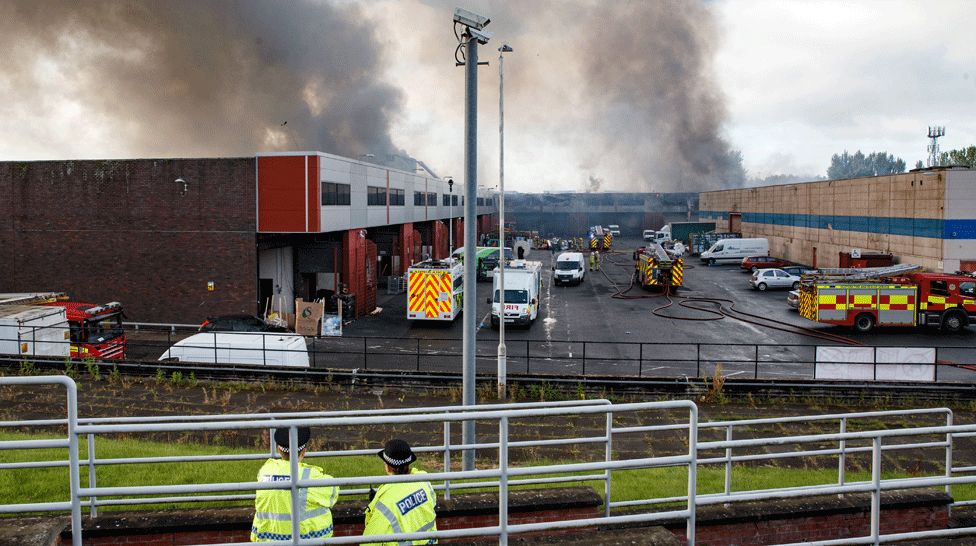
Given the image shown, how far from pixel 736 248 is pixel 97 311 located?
44.8 metres

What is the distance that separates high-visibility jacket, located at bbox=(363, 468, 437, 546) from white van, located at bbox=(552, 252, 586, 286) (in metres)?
36.6

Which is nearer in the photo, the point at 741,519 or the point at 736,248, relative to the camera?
the point at 741,519

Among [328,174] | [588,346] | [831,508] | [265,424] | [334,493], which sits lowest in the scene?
[588,346]

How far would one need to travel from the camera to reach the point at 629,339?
25250mm

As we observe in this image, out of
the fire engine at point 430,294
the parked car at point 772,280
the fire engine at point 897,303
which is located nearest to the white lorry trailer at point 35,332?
the fire engine at point 430,294

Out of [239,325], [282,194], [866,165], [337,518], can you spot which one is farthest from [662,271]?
[866,165]

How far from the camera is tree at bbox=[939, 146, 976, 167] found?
3425 inches

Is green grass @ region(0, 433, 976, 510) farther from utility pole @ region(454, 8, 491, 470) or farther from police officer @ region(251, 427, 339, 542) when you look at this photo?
police officer @ region(251, 427, 339, 542)

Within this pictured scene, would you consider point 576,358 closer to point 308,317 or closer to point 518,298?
point 518,298

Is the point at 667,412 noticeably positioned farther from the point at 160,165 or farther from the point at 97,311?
the point at 160,165

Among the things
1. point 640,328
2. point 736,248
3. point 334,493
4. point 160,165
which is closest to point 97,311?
point 160,165

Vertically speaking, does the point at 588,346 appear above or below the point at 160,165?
below

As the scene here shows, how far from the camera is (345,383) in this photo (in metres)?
16.9

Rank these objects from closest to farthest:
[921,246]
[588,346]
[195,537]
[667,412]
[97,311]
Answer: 1. [195,537]
2. [667,412]
3. [97,311]
4. [588,346]
5. [921,246]
